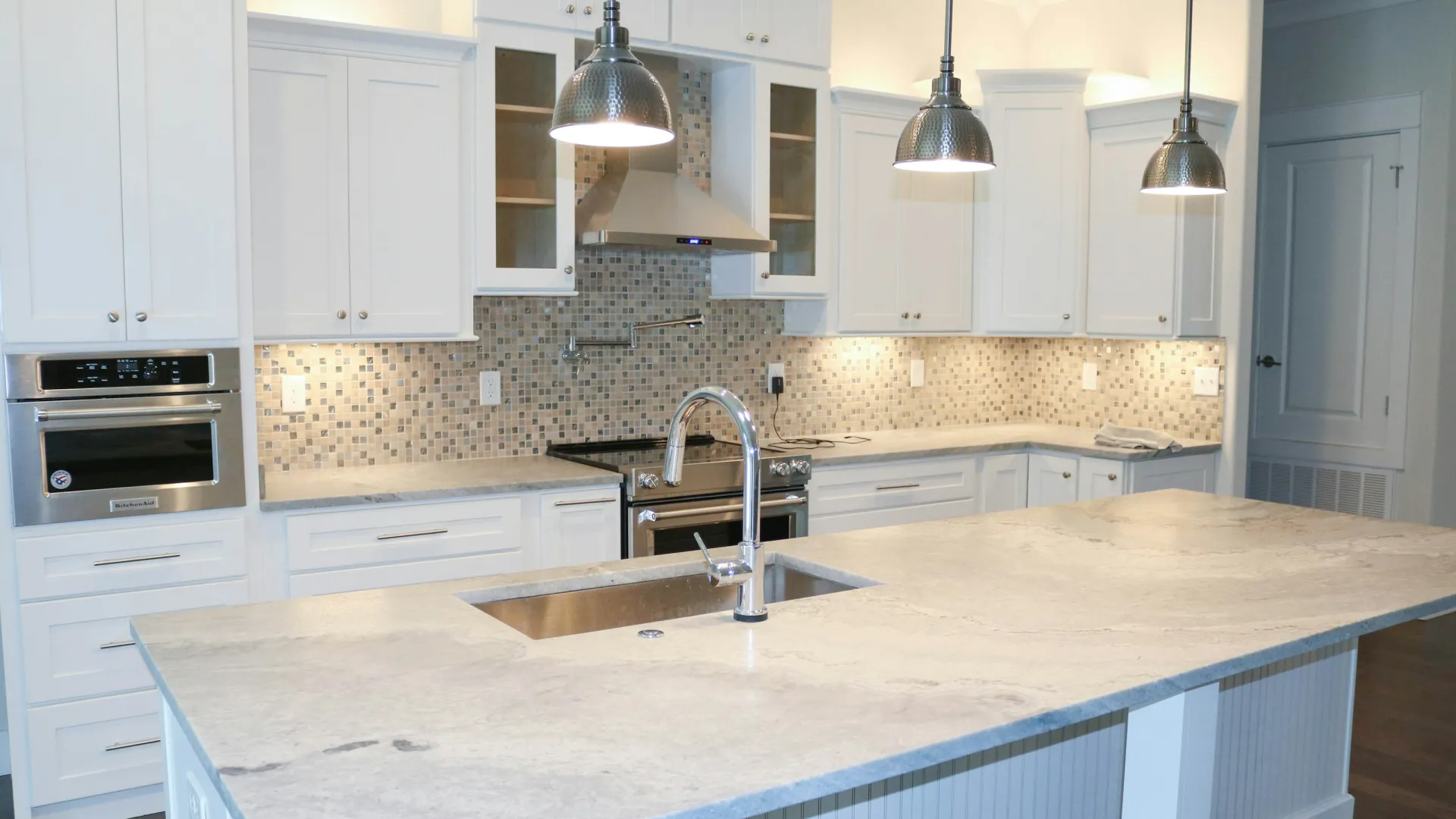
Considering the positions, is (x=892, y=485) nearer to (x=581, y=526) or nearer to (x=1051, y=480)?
(x=1051, y=480)

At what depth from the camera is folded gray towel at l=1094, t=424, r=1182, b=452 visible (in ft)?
15.2

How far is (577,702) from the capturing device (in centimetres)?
156

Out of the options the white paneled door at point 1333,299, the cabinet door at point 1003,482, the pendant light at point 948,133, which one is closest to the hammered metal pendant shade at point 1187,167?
the pendant light at point 948,133

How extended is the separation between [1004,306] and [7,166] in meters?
3.78

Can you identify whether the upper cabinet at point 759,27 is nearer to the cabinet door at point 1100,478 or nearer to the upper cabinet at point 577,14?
the upper cabinet at point 577,14

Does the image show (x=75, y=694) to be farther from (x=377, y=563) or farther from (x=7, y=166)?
(x=7, y=166)

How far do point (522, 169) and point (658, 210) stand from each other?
1.64 feet

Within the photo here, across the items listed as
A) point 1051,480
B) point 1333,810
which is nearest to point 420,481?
point 1051,480

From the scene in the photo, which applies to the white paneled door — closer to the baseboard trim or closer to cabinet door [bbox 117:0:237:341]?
the baseboard trim

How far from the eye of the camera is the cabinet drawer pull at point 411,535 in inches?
137

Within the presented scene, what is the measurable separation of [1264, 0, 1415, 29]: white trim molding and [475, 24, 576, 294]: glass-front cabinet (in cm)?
394

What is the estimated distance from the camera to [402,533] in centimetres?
351

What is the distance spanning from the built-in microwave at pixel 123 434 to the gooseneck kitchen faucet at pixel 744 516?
1.80 meters

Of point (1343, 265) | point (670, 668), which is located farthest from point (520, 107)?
point (1343, 265)
